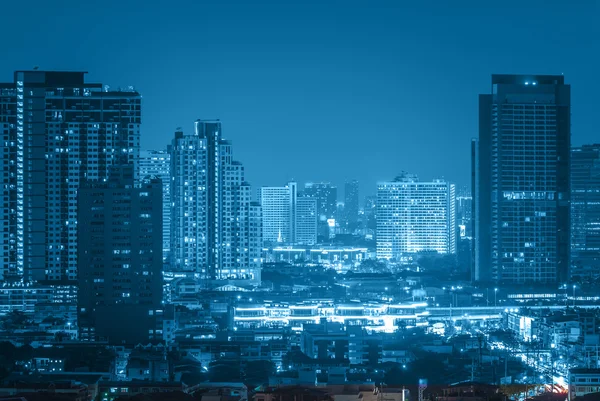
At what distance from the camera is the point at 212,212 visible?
19469 mm

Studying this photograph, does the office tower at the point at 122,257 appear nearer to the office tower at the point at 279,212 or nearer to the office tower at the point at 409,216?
the office tower at the point at 409,216

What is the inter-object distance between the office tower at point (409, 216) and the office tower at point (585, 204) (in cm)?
508

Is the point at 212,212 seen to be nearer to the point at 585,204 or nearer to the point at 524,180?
the point at 524,180

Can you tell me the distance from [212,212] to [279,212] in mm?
8054

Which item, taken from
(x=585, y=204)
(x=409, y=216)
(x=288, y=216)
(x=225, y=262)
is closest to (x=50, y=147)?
(x=225, y=262)

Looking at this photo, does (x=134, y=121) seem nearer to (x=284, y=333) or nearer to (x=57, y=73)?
(x=57, y=73)

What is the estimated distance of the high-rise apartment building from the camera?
27.2 metres

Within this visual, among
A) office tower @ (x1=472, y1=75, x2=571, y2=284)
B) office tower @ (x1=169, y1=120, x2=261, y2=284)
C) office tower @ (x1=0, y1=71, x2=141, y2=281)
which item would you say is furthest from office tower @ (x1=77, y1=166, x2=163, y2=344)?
office tower @ (x1=472, y1=75, x2=571, y2=284)

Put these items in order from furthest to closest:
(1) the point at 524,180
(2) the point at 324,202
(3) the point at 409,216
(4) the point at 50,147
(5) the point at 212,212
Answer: (2) the point at 324,202, (3) the point at 409,216, (5) the point at 212,212, (1) the point at 524,180, (4) the point at 50,147

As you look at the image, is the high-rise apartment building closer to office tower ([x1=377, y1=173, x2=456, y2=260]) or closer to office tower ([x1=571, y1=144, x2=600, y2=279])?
office tower ([x1=377, y1=173, x2=456, y2=260])

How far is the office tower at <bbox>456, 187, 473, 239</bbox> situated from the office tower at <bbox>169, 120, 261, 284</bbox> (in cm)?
769

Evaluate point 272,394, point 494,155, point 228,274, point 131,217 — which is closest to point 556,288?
point 494,155

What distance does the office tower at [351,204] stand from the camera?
29.2m

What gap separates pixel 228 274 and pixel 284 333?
6761mm
